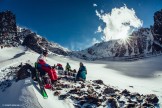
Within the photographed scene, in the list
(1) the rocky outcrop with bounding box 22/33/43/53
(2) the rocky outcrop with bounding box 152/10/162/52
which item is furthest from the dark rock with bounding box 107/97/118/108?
(2) the rocky outcrop with bounding box 152/10/162/52

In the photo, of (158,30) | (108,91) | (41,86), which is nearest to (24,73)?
(41,86)

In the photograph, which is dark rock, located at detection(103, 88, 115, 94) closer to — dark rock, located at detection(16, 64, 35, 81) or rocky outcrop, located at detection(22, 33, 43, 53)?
dark rock, located at detection(16, 64, 35, 81)

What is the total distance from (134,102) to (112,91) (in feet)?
7.37

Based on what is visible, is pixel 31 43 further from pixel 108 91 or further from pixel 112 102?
pixel 112 102

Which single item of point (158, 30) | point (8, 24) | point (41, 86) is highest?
point (8, 24)

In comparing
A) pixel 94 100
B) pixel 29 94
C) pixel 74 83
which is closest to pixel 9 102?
pixel 29 94

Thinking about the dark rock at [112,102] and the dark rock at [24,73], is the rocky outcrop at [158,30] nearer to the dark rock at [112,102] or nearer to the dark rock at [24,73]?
the dark rock at [24,73]

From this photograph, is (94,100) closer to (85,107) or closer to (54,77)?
(85,107)

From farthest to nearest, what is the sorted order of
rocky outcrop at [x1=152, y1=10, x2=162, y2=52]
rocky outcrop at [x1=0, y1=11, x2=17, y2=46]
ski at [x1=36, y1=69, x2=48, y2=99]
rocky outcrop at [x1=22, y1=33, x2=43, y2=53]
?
1. rocky outcrop at [x1=152, y1=10, x2=162, y2=52]
2. rocky outcrop at [x1=0, y1=11, x2=17, y2=46]
3. rocky outcrop at [x1=22, y1=33, x2=43, y2=53]
4. ski at [x1=36, y1=69, x2=48, y2=99]

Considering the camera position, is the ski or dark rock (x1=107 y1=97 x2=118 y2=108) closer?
the ski

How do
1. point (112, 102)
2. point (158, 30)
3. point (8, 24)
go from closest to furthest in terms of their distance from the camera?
1. point (112, 102)
2. point (8, 24)
3. point (158, 30)

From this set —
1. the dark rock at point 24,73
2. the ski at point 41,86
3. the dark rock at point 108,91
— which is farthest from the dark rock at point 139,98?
the dark rock at point 24,73

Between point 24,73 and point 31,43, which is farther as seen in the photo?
point 31,43

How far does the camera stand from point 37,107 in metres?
13.1
